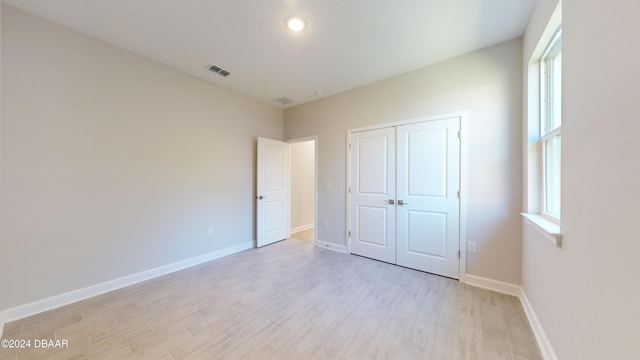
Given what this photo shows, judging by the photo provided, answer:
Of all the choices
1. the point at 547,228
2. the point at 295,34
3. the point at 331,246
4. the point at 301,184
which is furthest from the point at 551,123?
the point at 301,184

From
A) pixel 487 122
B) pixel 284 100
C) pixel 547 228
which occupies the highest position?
pixel 284 100

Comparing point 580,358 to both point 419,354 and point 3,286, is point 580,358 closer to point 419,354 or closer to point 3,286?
point 419,354

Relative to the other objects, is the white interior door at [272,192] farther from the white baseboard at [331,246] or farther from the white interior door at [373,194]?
the white interior door at [373,194]

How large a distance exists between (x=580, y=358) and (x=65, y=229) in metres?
3.97

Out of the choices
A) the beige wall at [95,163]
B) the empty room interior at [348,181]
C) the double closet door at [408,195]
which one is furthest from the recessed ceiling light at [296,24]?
the beige wall at [95,163]

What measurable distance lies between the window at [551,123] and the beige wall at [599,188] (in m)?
0.57

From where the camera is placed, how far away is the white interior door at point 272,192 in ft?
12.8

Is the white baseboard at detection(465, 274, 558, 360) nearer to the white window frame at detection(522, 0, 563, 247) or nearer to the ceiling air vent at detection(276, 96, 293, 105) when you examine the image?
the white window frame at detection(522, 0, 563, 247)

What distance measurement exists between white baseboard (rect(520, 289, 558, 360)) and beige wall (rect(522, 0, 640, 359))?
0.07 meters

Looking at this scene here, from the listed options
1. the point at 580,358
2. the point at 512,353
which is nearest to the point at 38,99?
the point at 580,358

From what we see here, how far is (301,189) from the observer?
529 cm

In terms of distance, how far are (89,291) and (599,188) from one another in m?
4.01

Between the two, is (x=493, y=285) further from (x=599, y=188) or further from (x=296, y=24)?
(x=296, y=24)

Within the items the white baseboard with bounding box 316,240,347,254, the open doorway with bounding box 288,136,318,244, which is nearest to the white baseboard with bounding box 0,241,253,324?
the white baseboard with bounding box 316,240,347,254
